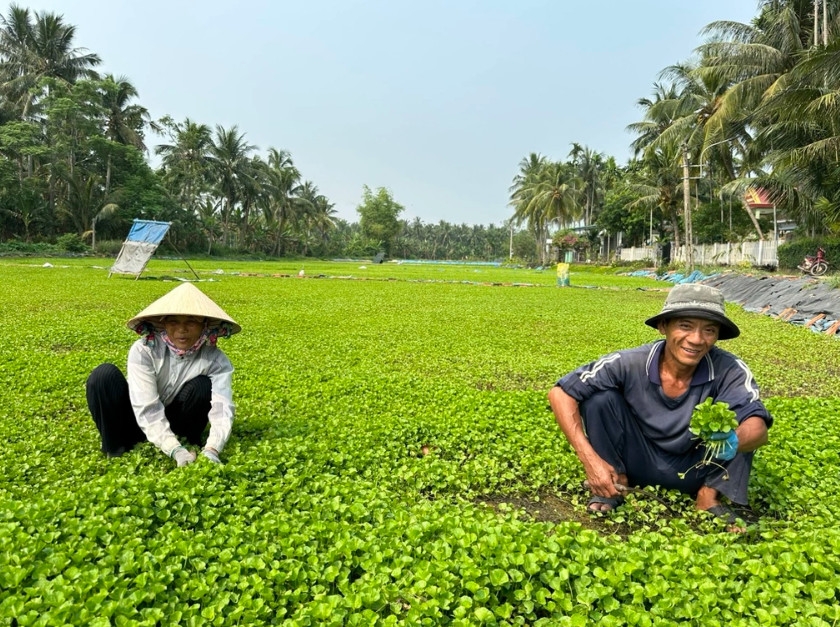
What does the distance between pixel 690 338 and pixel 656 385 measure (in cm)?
38

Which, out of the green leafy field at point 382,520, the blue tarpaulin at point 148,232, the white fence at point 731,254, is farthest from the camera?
the white fence at point 731,254

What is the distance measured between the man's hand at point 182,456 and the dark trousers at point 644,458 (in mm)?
2490

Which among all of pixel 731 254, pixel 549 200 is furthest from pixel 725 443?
pixel 549 200

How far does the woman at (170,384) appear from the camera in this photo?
3.79 meters

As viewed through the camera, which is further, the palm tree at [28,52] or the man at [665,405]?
the palm tree at [28,52]

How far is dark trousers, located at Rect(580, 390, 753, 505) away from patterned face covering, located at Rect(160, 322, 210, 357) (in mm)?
2614

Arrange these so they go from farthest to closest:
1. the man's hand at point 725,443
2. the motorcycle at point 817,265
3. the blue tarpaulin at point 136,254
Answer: the motorcycle at point 817,265 < the blue tarpaulin at point 136,254 < the man's hand at point 725,443

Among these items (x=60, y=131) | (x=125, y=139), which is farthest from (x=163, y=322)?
(x=125, y=139)

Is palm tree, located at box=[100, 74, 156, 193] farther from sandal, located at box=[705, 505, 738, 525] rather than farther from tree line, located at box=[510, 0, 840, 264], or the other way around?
sandal, located at box=[705, 505, 738, 525]

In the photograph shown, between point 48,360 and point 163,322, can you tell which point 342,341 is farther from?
point 163,322

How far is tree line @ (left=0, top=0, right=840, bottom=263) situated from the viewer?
800 inches

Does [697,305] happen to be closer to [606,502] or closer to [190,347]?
[606,502]

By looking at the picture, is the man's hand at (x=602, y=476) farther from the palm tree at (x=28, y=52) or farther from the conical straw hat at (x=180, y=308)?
the palm tree at (x=28, y=52)

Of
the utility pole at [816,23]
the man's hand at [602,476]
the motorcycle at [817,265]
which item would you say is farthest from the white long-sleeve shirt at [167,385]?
the utility pole at [816,23]
